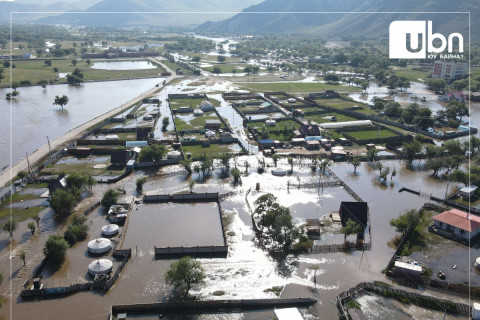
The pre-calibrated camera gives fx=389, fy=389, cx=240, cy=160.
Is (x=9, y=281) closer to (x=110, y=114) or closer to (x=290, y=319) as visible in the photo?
(x=290, y=319)

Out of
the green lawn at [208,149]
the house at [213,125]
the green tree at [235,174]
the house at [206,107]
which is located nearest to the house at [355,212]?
the green tree at [235,174]

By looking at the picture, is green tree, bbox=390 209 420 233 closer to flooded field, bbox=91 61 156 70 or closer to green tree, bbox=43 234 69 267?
green tree, bbox=43 234 69 267

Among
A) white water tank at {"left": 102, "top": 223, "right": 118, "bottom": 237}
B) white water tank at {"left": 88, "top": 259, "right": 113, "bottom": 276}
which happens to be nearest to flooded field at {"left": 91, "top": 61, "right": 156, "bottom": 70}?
white water tank at {"left": 102, "top": 223, "right": 118, "bottom": 237}

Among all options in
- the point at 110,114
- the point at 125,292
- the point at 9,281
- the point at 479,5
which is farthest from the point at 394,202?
the point at 479,5

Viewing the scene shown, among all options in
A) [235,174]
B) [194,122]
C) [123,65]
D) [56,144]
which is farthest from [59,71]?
[235,174]

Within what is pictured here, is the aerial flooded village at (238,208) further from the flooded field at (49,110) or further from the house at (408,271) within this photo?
the flooded field at (49,110)

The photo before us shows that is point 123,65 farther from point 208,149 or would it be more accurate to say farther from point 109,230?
point 109,230
